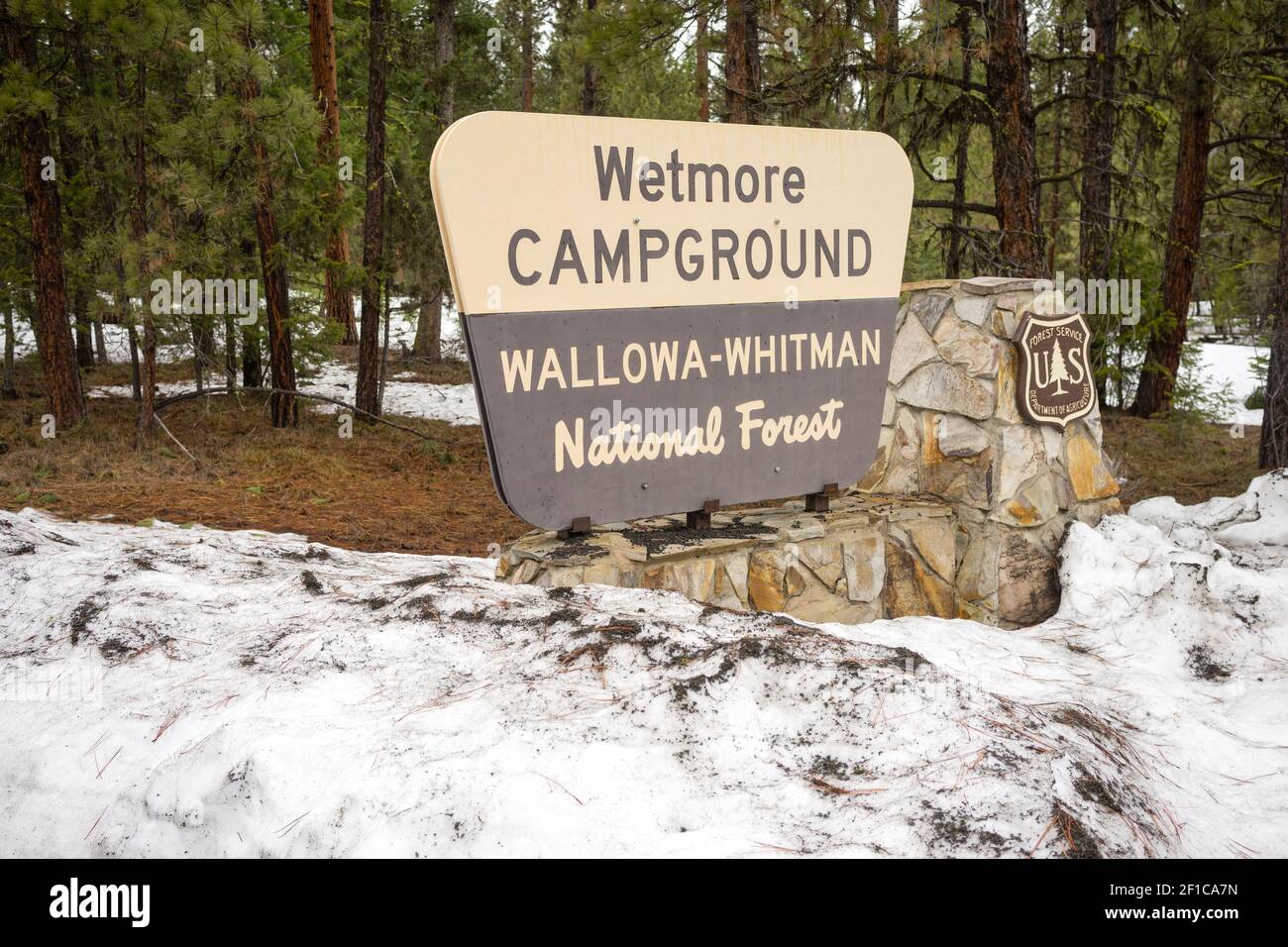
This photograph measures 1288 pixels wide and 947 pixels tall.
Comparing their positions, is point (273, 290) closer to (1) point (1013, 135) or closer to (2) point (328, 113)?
(2) point (328, 113)

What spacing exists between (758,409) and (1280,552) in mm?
3076

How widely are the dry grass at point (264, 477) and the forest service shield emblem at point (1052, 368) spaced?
3.34 m

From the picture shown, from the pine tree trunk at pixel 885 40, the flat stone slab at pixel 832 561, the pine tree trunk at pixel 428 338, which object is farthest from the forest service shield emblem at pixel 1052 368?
the pine tree trunk at pixel 428 338

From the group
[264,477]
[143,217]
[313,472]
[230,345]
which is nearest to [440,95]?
[230,345]

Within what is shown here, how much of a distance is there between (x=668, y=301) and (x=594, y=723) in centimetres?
199

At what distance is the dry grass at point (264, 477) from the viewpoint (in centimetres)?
632

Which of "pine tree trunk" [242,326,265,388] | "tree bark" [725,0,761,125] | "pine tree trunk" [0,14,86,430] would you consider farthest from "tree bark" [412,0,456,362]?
"tree bark" [725,0,761,125]

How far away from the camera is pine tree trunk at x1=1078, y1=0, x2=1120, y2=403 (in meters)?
9.95

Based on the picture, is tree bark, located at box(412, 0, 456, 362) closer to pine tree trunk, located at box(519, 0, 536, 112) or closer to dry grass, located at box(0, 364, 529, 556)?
pine tree trunk, located at box(519, 0, 536, 112)

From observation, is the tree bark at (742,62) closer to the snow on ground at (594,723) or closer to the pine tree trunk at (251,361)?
the pine tree trunk at (251,361)

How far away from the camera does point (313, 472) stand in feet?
27.5

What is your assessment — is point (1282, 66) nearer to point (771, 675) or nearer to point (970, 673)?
point (970, 673)

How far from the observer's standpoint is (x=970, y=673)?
3.52m

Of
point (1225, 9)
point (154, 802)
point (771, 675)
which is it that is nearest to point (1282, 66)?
point (1225, 9)
